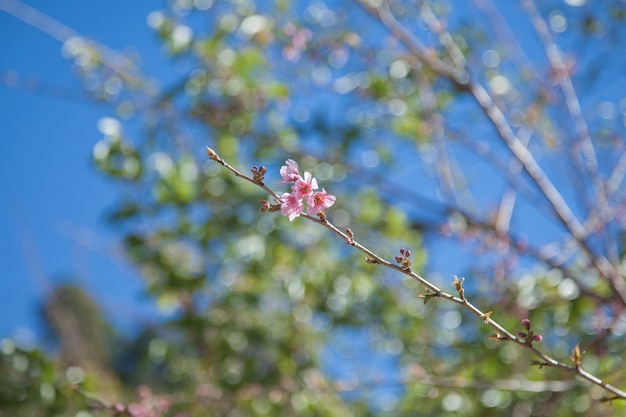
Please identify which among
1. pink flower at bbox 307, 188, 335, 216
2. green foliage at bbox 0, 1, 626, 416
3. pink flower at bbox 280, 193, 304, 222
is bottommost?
green foliage at bbox 0, 1, 626, 416

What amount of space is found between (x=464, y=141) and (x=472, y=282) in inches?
16.1

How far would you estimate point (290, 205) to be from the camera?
848mm

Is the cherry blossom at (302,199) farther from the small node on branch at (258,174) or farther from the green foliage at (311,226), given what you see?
the green foliage at (311,226)

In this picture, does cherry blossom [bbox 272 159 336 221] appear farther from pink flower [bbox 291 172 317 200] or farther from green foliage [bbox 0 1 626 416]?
green foliage [bbox 0 1 626 416]

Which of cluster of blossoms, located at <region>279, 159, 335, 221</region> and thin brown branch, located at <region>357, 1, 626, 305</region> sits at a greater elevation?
cluster of blossoms, located at <region>279, 159, 335, 221</region>

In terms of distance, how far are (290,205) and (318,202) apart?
0.03m

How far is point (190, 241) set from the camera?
8.09 feet

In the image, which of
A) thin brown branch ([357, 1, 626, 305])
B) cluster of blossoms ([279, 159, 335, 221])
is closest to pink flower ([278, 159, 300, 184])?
cluster of blossoms ([279, 159, 335, 221])

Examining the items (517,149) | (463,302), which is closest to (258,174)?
(463,302)

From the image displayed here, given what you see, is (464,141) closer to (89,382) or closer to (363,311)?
(363,311)

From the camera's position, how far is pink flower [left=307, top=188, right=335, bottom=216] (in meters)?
0.85

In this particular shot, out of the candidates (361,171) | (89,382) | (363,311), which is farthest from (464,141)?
(89,382)

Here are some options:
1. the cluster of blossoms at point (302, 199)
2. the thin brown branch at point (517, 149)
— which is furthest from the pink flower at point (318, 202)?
the thin brown branch at point (517, 149)

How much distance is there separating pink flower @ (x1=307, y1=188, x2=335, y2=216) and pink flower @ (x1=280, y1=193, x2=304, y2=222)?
0.01 metres
